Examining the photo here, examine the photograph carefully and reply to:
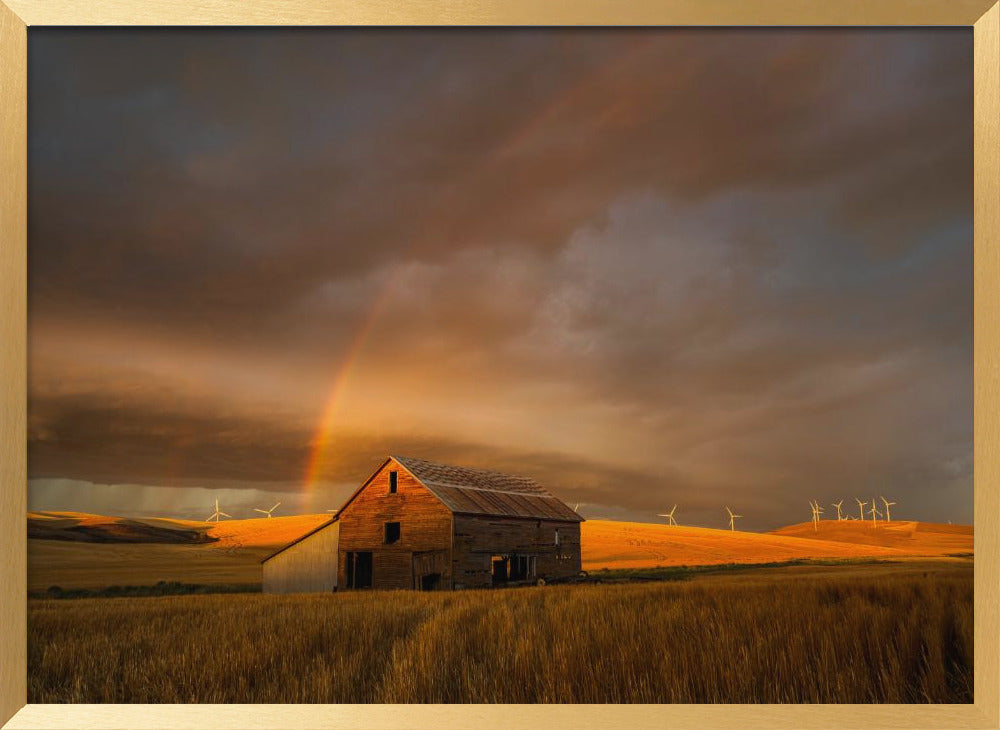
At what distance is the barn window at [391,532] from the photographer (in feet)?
65.5

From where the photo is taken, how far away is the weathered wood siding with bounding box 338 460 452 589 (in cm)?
1911

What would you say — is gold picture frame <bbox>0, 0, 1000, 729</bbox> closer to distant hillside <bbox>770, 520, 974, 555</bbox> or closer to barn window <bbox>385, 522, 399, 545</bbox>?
barn window <bbox>385, 522, 399, 545</bbox>

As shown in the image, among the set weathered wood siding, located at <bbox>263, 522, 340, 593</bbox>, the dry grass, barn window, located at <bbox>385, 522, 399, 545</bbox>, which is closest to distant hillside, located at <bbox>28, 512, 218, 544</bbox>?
weathered wood siding, located at <bbox>263, 522, 340, 593</bbox>

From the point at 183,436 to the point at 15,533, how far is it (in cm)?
1374

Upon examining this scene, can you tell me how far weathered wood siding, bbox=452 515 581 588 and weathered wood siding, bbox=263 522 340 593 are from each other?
12.3 ft

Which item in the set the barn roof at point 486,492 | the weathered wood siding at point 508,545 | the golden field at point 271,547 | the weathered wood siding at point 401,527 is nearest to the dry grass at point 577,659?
the weathered wood siding at point 508,545

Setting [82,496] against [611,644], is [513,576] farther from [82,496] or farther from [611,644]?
[611,644]

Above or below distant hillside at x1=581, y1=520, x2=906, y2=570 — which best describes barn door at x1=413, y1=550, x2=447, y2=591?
above

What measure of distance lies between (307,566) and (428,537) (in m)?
3.71

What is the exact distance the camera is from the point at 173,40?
8.36 metres

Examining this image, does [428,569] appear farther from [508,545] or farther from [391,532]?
[508,545]

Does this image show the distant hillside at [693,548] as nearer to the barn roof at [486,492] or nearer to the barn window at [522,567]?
the barn roof at [486,492]

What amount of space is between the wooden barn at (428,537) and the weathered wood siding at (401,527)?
24mm

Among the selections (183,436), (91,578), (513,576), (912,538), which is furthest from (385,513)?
(912,538)
